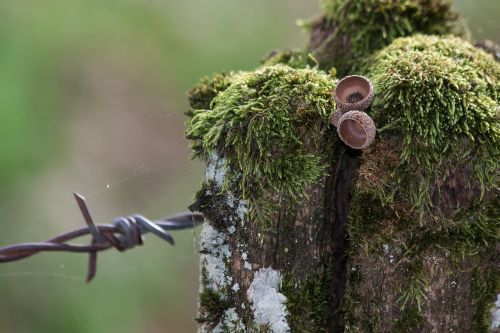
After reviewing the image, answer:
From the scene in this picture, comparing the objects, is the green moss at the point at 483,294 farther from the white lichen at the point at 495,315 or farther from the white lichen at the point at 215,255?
the white lichen at the point at 215,255

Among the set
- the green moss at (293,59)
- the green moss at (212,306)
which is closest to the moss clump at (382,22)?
the green moss at (293,59)

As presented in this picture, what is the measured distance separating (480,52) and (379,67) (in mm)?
374

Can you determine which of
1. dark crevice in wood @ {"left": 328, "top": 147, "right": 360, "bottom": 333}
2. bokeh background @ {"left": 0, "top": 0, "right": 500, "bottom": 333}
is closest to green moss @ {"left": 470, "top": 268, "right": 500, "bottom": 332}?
dark crevice in wood @ {"left": 328, "top": 147, "right": 360, "bottom": 333}

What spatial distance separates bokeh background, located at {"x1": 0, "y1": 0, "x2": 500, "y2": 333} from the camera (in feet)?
14.7

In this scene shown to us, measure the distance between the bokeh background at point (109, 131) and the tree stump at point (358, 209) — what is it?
2.44 metres

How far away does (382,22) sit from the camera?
2248 mm

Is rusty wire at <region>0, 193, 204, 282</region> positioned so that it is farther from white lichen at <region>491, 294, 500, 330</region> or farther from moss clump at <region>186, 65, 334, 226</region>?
white lichen at <region>491, 294, 500, 330</region>

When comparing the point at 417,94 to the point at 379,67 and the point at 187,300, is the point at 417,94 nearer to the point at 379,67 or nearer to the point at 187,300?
the point at 379,67

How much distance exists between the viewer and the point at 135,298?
15.4 feet

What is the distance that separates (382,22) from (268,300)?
1.29m

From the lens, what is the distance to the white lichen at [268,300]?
1.52m

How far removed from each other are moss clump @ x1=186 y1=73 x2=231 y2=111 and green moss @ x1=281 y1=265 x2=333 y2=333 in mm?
717

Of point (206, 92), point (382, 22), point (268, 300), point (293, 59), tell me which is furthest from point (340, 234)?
point (382, 22)

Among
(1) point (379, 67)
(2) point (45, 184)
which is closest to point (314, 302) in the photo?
(1) point (379, 67)
